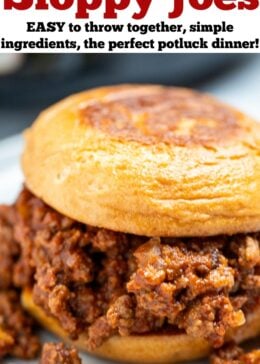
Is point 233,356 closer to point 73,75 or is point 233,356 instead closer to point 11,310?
point 11,310

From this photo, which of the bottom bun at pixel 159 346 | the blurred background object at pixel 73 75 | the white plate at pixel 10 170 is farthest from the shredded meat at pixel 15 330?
the blurred background object at pixel 73 75

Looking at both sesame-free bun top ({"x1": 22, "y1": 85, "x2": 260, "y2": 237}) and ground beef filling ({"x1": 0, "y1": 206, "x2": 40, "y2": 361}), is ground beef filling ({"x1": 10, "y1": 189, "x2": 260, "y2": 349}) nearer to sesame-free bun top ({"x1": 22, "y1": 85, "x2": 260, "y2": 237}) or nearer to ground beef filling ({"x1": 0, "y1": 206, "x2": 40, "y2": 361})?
sesame-free bun top ({"x1": 22, "y1": 85, "x2": 260, "y2": 237})

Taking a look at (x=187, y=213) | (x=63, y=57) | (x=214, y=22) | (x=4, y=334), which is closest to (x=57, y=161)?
(x=187, y=213)

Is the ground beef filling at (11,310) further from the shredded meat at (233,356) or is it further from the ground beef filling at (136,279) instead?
the shredded meat at (233,356)

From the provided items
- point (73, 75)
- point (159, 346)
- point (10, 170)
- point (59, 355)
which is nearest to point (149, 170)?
point (159, 346)

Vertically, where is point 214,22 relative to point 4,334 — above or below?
above

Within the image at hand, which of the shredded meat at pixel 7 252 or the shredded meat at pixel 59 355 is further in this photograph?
the shredded meat at pixel 7 252

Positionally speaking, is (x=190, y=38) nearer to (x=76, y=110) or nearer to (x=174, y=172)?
(x=76, y=110)
